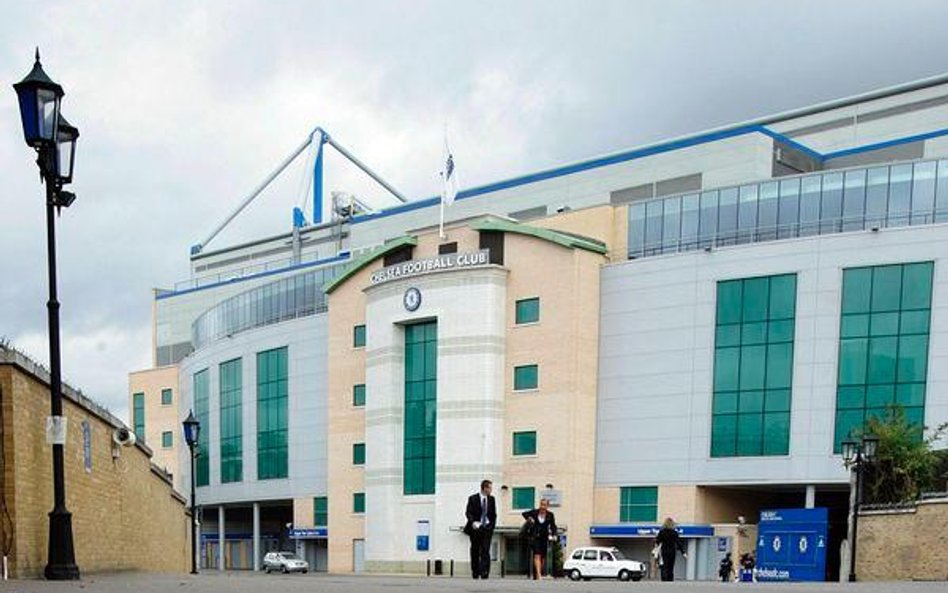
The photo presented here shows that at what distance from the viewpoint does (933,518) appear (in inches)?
1045

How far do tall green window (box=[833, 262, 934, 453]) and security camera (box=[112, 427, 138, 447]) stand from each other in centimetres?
3072

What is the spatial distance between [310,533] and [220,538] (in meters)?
13.6

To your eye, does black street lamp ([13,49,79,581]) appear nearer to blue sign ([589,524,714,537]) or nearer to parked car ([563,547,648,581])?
parked car ([563,547,648,581])

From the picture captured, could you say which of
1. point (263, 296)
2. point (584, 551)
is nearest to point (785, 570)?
point (584, 551)

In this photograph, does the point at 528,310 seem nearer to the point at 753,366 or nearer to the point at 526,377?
the point at 526,377

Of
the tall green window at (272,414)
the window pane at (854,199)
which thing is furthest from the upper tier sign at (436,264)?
the window pane at (854,199)

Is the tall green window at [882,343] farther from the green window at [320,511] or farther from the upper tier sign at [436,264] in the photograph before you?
the green window at [320,511]

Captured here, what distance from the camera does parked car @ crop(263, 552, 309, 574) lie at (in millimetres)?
58438

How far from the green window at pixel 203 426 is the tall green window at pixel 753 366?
36.8m

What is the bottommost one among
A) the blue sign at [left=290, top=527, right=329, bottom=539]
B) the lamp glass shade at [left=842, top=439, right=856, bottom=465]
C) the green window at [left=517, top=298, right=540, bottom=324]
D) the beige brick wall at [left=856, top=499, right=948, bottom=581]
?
the blue sign at [left=290, top=527, right=329, bottom=539]

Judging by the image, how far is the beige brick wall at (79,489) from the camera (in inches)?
424

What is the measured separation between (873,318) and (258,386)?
1430 inches

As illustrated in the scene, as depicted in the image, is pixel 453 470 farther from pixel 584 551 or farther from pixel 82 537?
pixel 82 537

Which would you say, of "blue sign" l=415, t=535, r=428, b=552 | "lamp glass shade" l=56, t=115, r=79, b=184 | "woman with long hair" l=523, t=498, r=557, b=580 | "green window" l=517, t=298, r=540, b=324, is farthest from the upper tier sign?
"lamp glass shade" l=56, t=115, r=79, b=184
